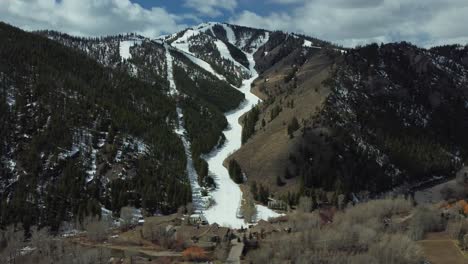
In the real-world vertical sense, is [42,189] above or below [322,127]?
below

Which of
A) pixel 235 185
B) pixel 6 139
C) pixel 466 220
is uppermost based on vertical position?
pixel 6 139

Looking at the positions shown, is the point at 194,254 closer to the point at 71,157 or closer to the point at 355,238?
the point at 355,238

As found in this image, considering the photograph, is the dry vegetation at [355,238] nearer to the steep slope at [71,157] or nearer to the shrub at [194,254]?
the shrub at [194,254]

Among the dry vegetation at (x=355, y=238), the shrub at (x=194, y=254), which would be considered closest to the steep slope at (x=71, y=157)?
the shrub at (x=194, y=254)

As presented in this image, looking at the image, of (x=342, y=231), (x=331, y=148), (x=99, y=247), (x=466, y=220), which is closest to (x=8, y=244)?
(x=99, y=247)

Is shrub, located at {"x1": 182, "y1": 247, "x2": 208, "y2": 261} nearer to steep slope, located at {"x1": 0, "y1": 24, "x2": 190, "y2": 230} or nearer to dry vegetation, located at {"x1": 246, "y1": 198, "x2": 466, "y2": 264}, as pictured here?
dry vegetation, located at {"x1": 246, "y1": 198, "x2": 466, "y2": 264}

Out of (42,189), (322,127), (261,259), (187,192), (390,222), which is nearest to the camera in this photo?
(261,259)

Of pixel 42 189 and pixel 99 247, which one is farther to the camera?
pixel 42 189

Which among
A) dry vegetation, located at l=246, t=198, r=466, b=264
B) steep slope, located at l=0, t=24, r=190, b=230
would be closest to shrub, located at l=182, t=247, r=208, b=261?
dry vegetation, located at l=246, t=198, r=466, b=264

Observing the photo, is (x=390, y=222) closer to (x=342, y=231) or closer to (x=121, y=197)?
(x=342, y=231)
